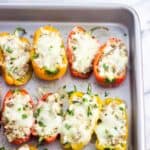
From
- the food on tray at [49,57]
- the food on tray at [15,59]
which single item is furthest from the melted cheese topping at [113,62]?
the food on tray at [15,59]

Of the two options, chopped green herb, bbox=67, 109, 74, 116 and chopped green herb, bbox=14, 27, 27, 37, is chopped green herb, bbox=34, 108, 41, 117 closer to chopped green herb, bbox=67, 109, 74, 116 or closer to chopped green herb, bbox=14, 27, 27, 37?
chopped green herb, bbox=67, 109, 74, 116

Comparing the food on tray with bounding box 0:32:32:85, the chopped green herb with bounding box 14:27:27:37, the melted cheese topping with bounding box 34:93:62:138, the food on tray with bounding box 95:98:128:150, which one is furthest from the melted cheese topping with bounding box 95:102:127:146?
the chopped green herb with bounding box 14:27:27:37

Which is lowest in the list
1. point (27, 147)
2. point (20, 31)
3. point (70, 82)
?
point (27, 147)

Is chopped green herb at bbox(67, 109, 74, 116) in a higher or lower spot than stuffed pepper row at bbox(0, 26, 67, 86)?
lower

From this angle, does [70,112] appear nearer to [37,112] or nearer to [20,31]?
A: [37,112]

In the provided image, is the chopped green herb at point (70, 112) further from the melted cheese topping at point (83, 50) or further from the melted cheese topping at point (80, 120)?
the melted cheese topping at point (83, 50)

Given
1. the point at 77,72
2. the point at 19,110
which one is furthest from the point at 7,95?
the point at 77,72

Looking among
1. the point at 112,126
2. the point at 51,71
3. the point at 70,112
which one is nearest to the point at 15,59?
Result: the point at 51,71
